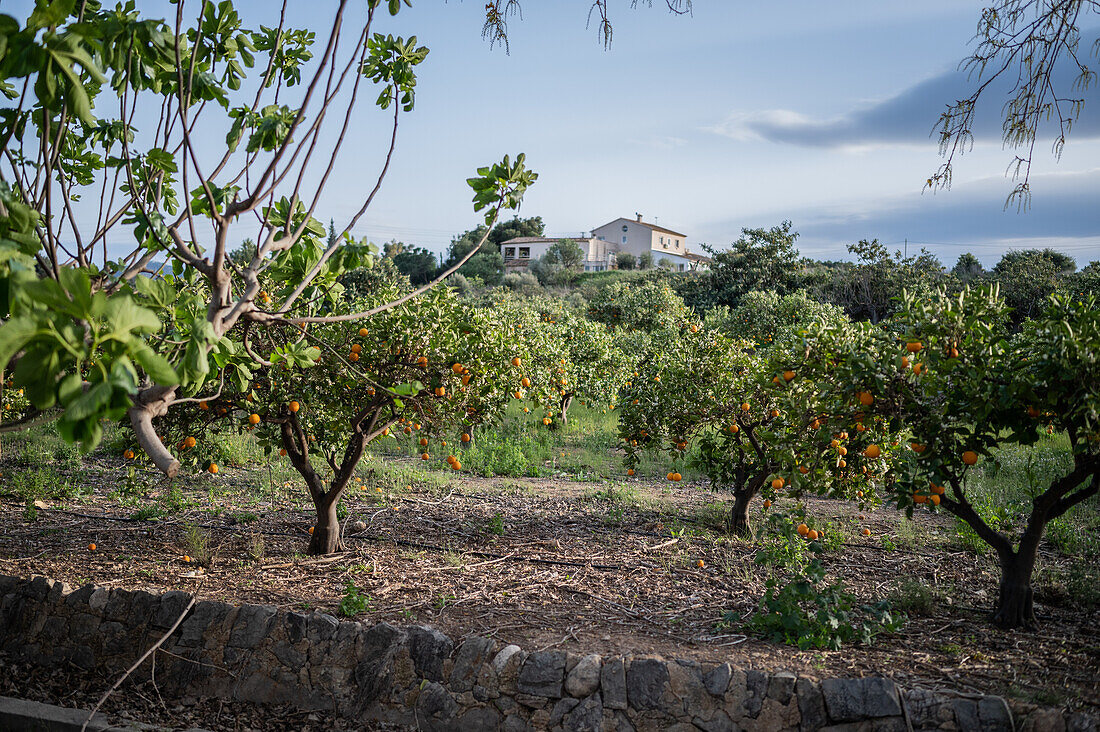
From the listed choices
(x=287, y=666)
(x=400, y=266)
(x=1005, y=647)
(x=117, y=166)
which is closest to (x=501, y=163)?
(x=117, y=166)

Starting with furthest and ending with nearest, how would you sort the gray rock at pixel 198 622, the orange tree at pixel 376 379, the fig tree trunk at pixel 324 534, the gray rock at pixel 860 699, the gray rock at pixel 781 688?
the fig tree trunk at pixel 324 534
the orange tree at pixel 376 379
the gray rock at pixel 198 622
the gray rock at pixel 781 688
the gray rock at pixel 860 699

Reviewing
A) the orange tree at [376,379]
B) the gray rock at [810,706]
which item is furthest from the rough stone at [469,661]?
the orange tree at [376,379]

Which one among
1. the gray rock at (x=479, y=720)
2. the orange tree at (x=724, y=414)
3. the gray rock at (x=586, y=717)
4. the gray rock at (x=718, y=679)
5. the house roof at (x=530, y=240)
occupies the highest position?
the house roof at (x=530, y=240)

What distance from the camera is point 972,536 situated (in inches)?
233

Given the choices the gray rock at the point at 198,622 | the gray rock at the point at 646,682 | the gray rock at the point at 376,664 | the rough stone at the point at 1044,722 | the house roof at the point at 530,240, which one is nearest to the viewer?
the rough stone at the point at 1044,722

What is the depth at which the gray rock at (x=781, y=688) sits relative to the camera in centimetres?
326

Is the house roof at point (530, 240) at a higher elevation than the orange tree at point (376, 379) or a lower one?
higher

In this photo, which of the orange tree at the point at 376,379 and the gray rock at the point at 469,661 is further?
the orange tree at the point at 376,379

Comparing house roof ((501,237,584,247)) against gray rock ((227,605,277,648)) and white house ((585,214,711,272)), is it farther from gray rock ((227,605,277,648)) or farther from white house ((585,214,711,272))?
gray rock ((227,605,277,648))

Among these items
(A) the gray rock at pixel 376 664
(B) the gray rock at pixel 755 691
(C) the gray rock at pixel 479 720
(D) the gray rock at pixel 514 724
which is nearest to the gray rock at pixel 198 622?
(A) the gray rock at pixel 376 664

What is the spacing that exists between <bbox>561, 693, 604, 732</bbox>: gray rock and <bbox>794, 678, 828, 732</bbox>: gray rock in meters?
0.91

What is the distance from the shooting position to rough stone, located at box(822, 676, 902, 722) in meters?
3.14

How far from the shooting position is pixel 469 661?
366 centimetres

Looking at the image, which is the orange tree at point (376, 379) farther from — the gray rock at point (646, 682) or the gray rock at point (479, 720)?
the gray rock at point (646, 682)
